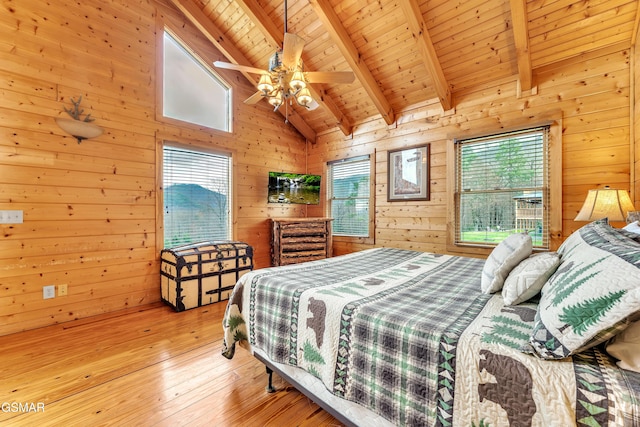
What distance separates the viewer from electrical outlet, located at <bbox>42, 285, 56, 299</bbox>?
2.61 m

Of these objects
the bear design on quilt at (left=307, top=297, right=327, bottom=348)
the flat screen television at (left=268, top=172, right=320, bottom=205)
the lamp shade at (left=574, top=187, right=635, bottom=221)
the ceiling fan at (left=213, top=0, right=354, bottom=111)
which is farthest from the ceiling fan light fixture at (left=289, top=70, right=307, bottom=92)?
the lamp shade at (left=574, top=187, right=635, bottom=221)

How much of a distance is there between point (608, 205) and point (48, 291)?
5.07 m

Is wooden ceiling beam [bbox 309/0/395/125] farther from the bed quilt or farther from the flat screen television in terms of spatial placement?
the bed quilt

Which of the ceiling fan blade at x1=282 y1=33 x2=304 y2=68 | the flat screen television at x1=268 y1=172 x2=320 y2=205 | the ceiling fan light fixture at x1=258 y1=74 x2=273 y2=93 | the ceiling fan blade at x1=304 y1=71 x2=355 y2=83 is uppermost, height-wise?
the ceiling fan blade at x1=282 y1=33 x2=304 y2=68

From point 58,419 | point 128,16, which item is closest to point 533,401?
point 58,419

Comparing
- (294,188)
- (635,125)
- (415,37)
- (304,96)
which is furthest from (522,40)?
(294,188)

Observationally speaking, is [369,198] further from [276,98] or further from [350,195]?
[276,98]

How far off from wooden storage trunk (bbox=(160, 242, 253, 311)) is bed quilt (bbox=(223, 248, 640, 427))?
60.2 inches

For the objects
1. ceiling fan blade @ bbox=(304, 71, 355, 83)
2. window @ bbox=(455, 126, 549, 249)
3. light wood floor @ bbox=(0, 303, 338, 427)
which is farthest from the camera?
window @ bbox=(455, 126, 549, 249)

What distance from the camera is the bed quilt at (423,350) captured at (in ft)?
2.39

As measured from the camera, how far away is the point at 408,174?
3926 millimetres

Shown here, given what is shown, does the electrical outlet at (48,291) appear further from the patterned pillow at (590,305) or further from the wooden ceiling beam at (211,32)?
the patterned pillow at (590,305)

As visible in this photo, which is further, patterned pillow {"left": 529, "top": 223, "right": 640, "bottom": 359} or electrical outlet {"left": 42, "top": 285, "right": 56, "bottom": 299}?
electrical outlet {"left": 42, "top": 285, "right": 56, "bottom": 299}

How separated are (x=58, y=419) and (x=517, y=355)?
221cm
